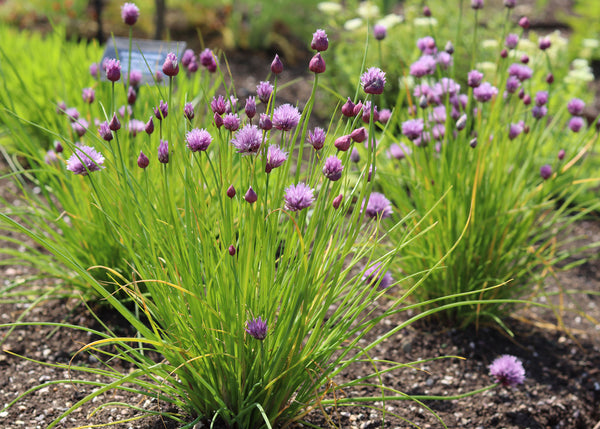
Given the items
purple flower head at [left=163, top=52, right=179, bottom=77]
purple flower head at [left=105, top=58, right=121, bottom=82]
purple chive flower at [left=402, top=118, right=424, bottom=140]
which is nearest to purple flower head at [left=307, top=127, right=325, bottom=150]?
purple flower head at [left=163, top=52, right=179, bottom=77]

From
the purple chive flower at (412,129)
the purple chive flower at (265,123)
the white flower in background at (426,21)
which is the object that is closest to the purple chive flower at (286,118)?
the purple chive flower at (265,123)

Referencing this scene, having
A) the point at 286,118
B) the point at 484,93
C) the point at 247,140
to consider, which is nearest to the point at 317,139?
the point at 286,118

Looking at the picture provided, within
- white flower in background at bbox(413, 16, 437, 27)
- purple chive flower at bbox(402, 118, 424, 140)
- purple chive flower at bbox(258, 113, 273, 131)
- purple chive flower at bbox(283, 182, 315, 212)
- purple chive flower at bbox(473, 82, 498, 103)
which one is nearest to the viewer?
purple chive flower at bbox(283, 182, 315, 212)

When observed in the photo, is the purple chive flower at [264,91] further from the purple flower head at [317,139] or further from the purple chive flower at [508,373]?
the purple chive flower at [508,373]

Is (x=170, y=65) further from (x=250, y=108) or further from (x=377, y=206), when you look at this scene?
(x=377, y=206)

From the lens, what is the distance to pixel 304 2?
266 inches

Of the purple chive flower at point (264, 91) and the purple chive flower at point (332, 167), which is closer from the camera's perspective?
the purple chive flower at point (332, 167)

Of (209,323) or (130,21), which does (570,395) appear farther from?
(130,21)


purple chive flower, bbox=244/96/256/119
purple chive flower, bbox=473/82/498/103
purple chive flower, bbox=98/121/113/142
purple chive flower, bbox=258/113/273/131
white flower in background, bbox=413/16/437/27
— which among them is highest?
white flower in background, bbox=413/16/437/27

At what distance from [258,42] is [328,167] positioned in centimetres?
538

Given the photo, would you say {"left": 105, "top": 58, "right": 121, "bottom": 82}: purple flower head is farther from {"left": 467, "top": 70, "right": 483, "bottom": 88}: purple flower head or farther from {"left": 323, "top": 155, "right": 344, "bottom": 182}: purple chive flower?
{"left": 467, "top": 70, "right": 483, "bottom": 88}: purple flower head

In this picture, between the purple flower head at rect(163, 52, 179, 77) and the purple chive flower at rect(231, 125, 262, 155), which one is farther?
the purple flower head at rect(163, 52, 179, 77)

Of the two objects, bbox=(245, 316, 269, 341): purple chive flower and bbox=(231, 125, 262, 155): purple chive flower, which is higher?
bbox=(231, 125, 262, 155): purple chive flower

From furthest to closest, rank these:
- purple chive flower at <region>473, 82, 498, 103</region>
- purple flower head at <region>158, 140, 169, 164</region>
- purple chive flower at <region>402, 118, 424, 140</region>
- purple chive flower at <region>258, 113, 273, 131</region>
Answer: purple chive flower at <region>473, 82, 498, 103</region> < purple chive flower at <region>402, 118, 424, 140</region> < purple flower head at <region>158, 140, 169, 164</region> < purple chive flower at <region>258, 113, 273, 131</region>
